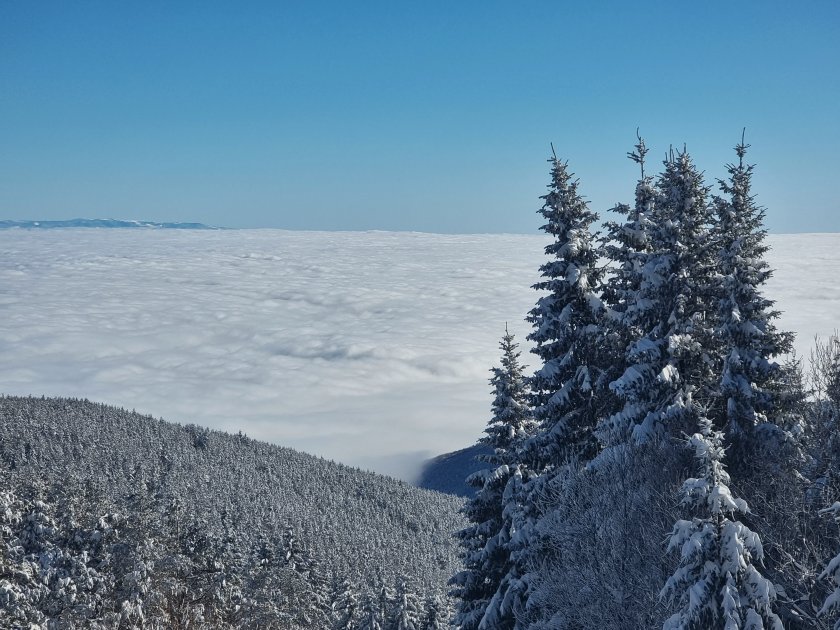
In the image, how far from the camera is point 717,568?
1202 cm

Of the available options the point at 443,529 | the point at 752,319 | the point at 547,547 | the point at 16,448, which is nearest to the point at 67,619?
the point at 547,547

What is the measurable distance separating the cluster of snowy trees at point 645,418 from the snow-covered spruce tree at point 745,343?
0.06 m

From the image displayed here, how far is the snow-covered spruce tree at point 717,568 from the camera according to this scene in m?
11.8

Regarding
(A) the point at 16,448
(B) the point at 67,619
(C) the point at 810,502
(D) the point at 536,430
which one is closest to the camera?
(C) the point at 810,502

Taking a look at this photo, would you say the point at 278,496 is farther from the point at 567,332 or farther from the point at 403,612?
the point at 567,332

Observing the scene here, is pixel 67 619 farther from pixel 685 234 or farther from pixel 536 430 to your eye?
pixel 685 234

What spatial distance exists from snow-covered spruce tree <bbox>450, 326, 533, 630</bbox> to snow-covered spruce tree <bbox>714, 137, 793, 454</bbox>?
6162 mm

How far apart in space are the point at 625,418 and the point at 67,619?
23577 mm

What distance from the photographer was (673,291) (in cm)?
1878

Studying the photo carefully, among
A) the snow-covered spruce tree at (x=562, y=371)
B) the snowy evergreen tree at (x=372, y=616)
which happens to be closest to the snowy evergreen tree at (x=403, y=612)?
the snowy evergreen tree at (x=372, y=616)

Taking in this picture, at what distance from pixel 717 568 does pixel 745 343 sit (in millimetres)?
8564

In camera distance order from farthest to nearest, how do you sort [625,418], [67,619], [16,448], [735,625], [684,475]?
1. [16,448]
2. [67,619]
3. [625,418]
4. [684,475]
5. [735,625]

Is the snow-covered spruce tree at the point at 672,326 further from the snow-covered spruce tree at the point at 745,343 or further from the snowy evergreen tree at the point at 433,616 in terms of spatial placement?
the snowy evergreen tree at the point at 433,616

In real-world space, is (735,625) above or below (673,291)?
below
